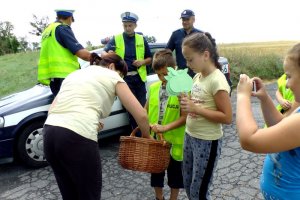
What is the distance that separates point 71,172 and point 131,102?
60cm

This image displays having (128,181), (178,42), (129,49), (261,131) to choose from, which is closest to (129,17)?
(129,49)

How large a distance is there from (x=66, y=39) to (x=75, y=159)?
2.11 metres

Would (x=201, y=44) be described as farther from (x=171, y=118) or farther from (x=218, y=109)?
(x=171, y=118)

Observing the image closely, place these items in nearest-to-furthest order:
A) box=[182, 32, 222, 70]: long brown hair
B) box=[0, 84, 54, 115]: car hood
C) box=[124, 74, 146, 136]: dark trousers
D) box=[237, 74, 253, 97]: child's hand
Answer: box=[237, 74, 253, 97]: child's hand < box=[182, 32, 222, 70]: long brown hair < box=[0, 84, 54, 115]: car hood < box=[124, 74, 146, 136]: dark trousers

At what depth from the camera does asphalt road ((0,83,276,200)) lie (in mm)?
3402

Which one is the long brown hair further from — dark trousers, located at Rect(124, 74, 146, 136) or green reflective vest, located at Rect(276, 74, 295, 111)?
dark trousers, located at Rect(124, 74, 146, 136)

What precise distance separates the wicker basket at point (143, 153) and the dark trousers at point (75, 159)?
0.40 m

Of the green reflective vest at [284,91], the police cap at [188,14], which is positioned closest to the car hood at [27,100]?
the police cap at [188,14]

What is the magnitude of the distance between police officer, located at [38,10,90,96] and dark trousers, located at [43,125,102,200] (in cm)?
184

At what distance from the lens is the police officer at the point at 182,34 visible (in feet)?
16.6

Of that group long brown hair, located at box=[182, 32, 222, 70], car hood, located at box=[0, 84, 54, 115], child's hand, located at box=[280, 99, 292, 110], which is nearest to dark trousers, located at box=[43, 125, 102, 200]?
long brown hair, located at box=[182, 32, 222, 70]

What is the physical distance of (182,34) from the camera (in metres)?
5.14

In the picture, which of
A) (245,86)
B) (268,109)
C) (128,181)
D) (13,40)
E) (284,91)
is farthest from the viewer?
(13,40)

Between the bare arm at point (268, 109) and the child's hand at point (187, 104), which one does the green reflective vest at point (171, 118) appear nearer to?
the child's hand at point (187, 104)
